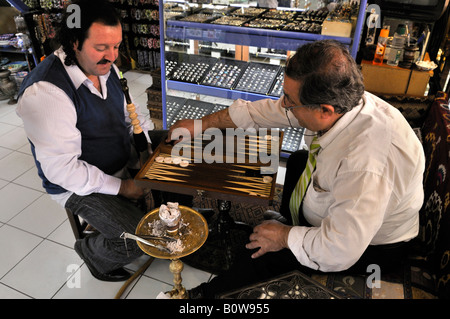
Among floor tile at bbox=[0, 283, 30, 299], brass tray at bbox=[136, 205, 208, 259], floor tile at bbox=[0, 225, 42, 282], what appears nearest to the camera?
brass tray at bbox=[136, 205, 208, 259]

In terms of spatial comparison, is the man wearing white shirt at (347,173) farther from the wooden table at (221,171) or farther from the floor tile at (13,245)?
the floor tile at (13,245)

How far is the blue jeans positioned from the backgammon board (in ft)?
1.09

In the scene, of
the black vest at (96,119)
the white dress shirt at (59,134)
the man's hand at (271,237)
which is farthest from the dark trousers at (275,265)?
the black vest at (96,119)

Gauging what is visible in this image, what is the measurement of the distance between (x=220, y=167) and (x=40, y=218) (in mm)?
1841

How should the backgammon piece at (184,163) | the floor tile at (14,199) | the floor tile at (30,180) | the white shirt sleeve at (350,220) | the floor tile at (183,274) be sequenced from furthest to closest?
the floor tile at (30,180)
the floor tile at (14,199)
the floor tile at (183,274)
the backgammon piece at (184,163)
the white shirt sleeve at (350,220)

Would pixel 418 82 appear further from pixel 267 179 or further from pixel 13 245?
pixel 13 245

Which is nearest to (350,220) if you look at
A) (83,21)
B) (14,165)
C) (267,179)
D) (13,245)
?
(267,179)

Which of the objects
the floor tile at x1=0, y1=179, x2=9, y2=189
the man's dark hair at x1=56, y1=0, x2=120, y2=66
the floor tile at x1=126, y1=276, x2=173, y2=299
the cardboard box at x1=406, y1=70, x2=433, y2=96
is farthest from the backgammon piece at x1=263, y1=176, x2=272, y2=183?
the floor tile at x1=0, y1=179, x2=9, y2=189

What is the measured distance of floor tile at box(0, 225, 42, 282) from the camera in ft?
8.01

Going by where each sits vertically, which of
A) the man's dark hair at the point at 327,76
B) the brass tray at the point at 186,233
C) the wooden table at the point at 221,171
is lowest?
the brass tray at the point at 186,233

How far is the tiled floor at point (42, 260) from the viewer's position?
88.8 inches

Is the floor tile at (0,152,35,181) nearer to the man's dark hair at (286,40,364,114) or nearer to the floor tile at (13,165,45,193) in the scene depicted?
the floor tile at (13,165,45,193)

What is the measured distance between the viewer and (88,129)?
6.50ft

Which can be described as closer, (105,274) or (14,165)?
(105,274)
